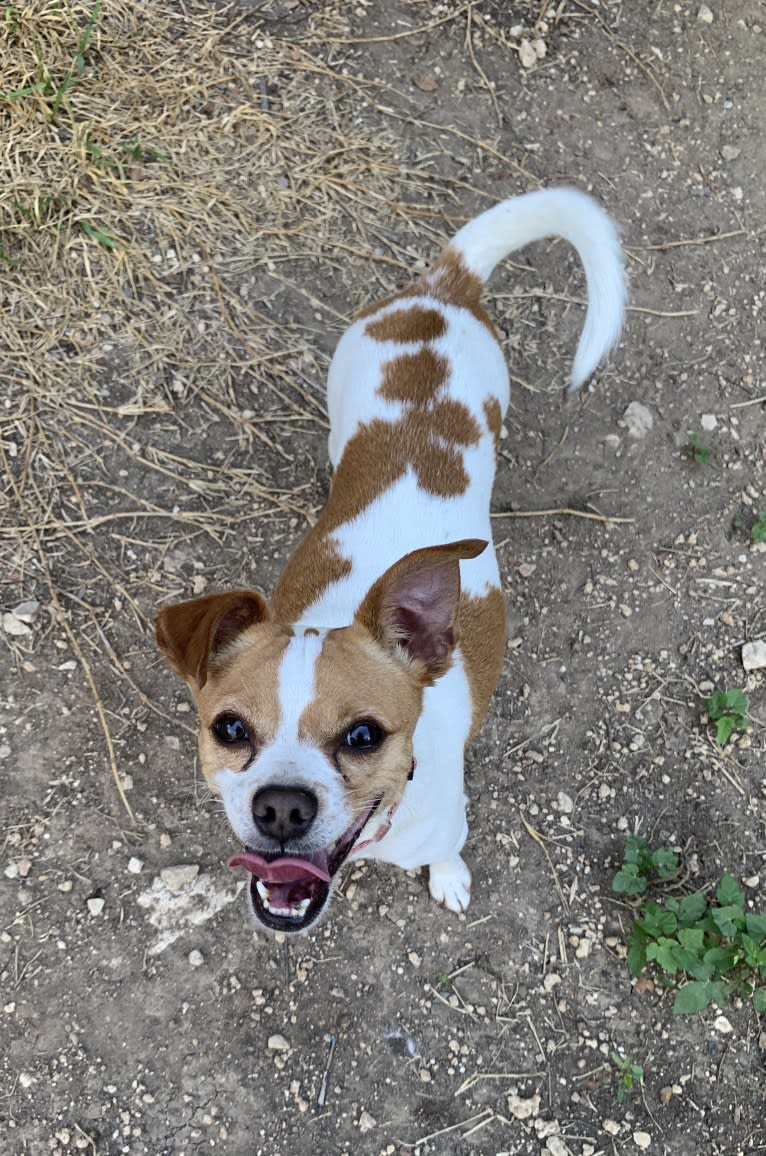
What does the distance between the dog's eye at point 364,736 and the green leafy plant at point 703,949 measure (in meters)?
2.05

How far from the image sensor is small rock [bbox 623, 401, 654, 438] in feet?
15.5

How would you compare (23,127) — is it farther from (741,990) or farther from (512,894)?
(741,990)

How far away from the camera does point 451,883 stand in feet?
12.5

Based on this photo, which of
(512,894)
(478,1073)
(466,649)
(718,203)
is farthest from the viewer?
(718,203)

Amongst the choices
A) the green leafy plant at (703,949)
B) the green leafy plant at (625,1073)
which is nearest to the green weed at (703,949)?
the green leafy plant at (703,949)

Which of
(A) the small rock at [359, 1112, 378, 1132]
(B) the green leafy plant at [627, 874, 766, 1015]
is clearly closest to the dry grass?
(A) the small rock at [359, 1112, 378, 1132]

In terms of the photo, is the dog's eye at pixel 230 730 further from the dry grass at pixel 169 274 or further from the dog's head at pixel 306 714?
the dry grass at pixel 169 274

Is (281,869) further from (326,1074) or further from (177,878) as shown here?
(326,1074)

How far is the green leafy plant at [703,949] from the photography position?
368 centimetres

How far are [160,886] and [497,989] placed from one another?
1.63m

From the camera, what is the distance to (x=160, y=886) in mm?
3834

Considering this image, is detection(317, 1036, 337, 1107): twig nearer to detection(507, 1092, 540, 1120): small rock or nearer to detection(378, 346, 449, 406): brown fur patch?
detection(507, 1092, 540, 1120): small rock

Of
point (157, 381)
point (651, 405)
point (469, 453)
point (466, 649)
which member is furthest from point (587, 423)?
point (157, 381)

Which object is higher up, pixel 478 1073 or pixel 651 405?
pixel 651 405
